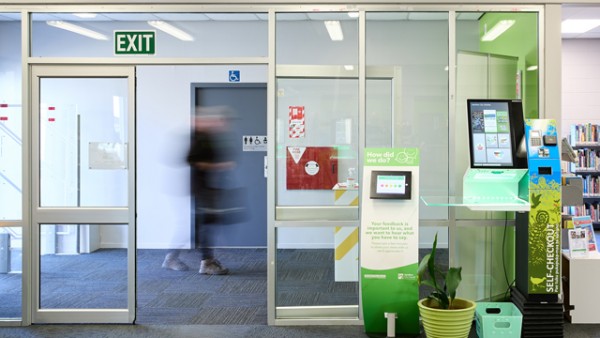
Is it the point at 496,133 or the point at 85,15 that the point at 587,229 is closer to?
the point at 496,133

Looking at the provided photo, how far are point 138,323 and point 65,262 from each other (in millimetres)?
1426

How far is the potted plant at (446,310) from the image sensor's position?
3609mm

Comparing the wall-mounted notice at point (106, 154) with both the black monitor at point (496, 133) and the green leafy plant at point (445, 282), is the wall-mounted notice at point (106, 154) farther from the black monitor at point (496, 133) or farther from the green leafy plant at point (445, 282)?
the black monitor at point (496, 133)

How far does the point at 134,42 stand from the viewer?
14.3ft

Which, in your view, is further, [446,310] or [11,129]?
[11,129]

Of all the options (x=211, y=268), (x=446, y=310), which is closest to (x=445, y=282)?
(x=446, y=310)

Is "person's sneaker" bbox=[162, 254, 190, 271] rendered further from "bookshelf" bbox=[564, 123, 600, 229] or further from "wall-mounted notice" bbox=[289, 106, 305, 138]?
"bookshelf" bbox=[564, 123, 600, 229]

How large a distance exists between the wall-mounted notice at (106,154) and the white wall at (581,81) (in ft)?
24.9

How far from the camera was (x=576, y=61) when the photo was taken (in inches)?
366

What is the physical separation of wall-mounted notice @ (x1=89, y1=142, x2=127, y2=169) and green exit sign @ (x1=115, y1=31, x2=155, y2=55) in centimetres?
72

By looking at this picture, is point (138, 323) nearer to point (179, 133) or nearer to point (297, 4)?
point (297, 4)

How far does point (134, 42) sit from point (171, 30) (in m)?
0.33

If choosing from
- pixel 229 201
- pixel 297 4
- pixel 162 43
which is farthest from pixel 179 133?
pixel 297 4

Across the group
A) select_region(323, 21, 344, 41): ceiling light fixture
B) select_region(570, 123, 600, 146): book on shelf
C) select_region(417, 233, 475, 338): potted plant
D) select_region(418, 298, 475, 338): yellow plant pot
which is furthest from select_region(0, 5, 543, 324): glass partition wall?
select_region(570, 123, 600, 146): book on shelf
